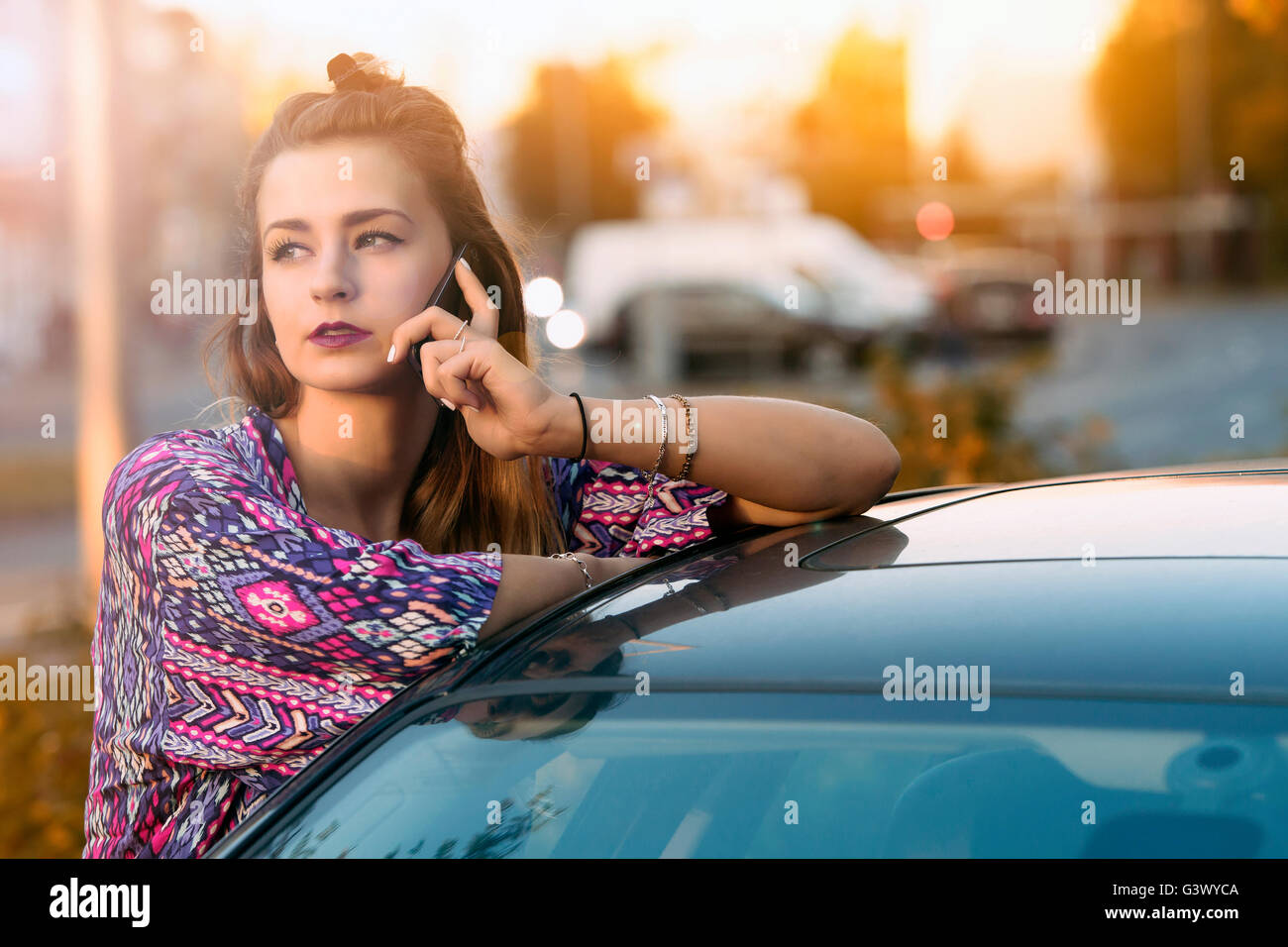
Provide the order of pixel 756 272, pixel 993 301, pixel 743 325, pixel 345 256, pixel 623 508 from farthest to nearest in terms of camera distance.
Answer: pixel 993 301 → pixel 756 272 → pixel 743 325 → pixel 623 508 → pixel 345 256

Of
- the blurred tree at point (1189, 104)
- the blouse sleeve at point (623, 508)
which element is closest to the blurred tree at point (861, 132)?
the blurred tree at point (1189, 104)

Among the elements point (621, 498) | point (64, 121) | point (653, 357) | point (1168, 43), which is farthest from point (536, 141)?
point (621, 498)

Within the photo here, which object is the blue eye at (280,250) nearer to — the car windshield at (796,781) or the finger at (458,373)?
the finger at (458,373)

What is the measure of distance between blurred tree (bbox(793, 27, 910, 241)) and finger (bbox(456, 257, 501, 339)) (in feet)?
122

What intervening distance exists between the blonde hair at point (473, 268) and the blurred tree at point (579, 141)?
39.3 metres

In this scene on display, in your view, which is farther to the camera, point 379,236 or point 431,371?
point 379,236

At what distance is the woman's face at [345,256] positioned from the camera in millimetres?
2133

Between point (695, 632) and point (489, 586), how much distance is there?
35cm

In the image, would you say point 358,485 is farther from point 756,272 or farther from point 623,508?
point 756,272

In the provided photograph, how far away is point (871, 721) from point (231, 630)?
830 mm

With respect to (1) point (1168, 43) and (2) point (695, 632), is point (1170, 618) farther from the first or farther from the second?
(1) point (1168, 43)

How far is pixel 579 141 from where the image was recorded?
42.7 metres

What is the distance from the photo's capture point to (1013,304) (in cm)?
2184

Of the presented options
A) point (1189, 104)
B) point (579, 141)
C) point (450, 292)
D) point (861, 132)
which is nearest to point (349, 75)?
point (450, 292)
